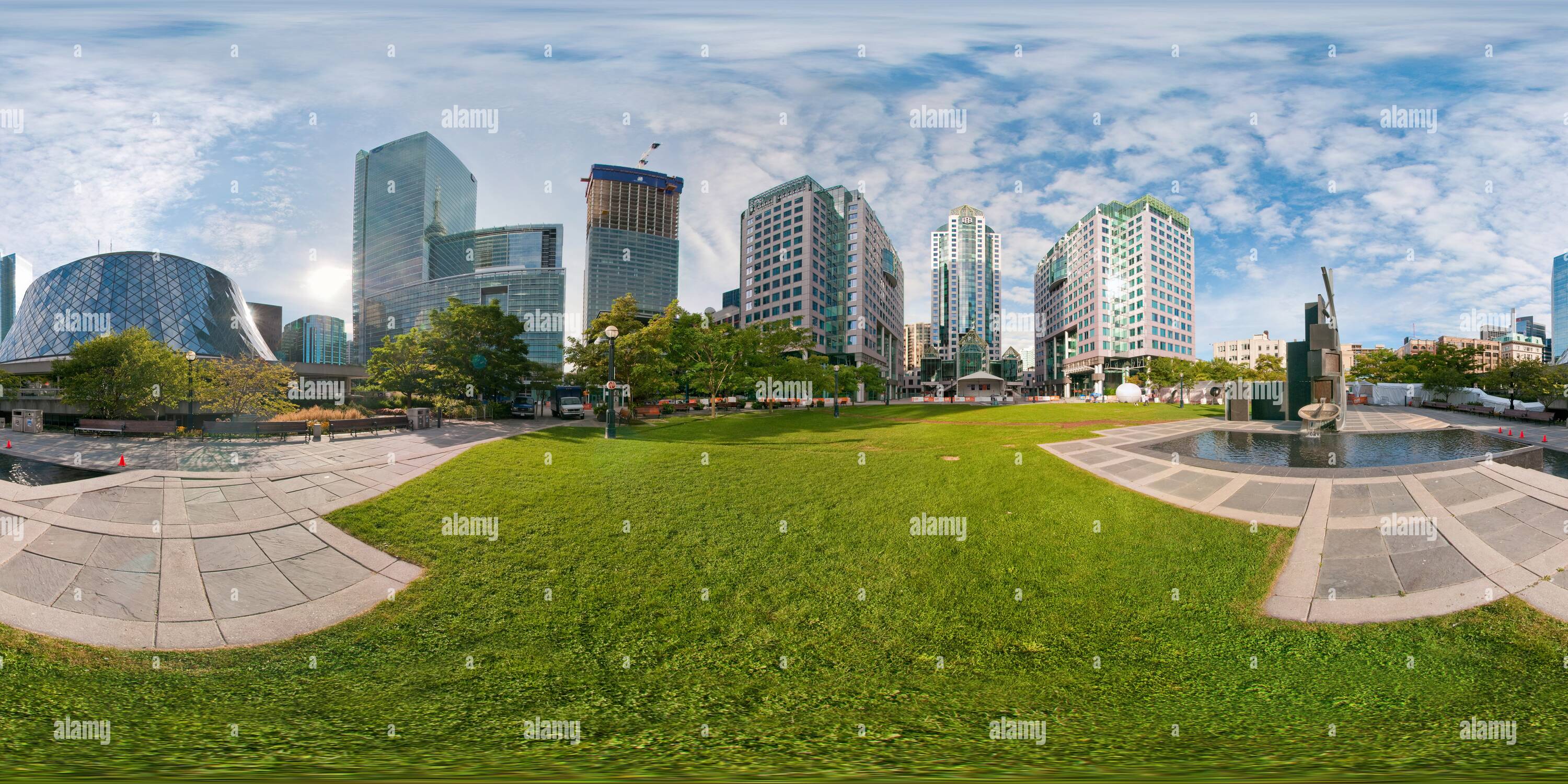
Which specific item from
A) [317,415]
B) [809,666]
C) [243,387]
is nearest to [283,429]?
[317,415]

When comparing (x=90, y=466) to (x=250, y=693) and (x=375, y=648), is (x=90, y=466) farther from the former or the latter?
(x=375, y=648)

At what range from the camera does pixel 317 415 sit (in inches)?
236

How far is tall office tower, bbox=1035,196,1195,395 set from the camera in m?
61.0

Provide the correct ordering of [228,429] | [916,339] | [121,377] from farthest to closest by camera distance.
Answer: [916,339]
[121,377]
[228,429]

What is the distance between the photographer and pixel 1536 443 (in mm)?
5953

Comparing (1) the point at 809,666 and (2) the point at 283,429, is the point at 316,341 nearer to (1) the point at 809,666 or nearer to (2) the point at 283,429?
(2) the point at 283,429

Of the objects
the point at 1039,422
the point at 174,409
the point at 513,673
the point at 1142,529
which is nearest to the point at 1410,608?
the point at 1142,529

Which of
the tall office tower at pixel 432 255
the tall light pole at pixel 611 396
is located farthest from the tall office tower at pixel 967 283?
the tall light pole at pixel 611 396

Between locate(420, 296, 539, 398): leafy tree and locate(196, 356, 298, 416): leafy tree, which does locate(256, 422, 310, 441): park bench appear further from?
locate(420, 296, 539, 398): leafy tree

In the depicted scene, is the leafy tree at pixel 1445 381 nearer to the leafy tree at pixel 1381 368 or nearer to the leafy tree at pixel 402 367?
the leafy tree at pixel 1381 368

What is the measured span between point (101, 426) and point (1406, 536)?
13.6 metres

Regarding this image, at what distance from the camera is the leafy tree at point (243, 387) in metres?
6.15

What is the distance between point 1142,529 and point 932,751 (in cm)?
365

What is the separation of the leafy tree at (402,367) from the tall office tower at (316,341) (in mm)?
11871
